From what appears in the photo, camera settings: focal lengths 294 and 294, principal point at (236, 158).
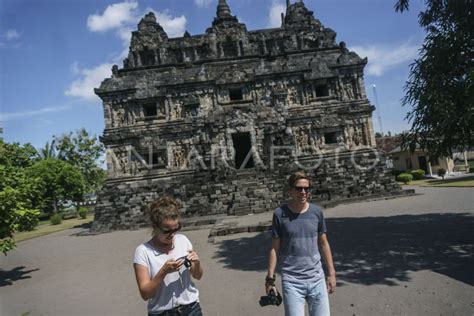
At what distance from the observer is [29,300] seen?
606 centimetres

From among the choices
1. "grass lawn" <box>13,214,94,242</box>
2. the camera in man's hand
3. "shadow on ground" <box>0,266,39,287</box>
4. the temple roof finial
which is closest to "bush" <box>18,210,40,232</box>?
"shadow on ground" <box>0,266,39,287</box>

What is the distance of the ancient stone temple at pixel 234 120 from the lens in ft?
51.2

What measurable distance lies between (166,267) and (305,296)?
146 cm

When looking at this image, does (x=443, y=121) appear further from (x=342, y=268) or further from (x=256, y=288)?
(x=256, y=288)

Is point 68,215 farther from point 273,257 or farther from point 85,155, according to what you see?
point 273,257

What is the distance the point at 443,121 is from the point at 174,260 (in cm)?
595

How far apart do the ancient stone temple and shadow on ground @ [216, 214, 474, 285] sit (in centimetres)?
600

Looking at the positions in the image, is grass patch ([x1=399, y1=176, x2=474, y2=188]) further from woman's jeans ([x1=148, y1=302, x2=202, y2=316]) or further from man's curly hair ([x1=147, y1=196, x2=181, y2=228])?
man's curly hair ([x1=147, y1=196, x2=181, y2=228])

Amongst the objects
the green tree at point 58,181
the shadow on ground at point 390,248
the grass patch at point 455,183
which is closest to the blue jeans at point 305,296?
the shadow on ground at point 390,248

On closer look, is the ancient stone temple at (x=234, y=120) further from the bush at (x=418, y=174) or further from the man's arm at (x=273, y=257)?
the bush at (x=418, y=174)

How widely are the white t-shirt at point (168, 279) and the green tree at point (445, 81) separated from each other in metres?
5.74

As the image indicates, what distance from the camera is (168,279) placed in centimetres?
239

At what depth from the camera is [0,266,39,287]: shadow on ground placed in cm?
769

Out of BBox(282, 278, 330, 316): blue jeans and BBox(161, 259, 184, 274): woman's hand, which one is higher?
BBox(161, 259, 184, 274): woman's hand
